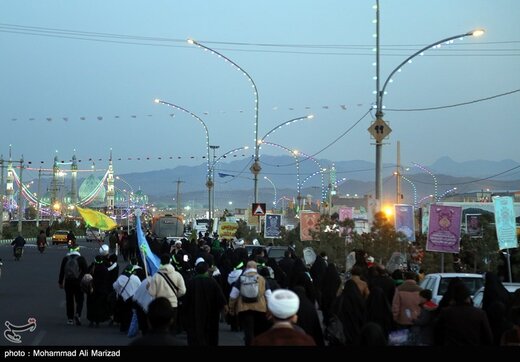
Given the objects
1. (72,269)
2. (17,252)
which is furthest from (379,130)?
(17,252)

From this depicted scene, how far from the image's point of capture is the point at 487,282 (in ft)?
44.1

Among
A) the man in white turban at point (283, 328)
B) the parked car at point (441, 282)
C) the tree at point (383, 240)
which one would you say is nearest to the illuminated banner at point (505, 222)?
the tree at point (383, 240)

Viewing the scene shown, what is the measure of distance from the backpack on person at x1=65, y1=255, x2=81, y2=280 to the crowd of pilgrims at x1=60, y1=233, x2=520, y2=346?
36 centimetres

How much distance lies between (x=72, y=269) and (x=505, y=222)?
10721 mm

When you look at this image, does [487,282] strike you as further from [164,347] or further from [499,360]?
[164,347]

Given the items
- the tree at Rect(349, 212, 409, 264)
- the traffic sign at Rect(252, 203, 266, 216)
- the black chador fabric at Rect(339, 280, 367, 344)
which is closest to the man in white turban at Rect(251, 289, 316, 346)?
the black chador fabric at Rect(339, 280, 367, 344)

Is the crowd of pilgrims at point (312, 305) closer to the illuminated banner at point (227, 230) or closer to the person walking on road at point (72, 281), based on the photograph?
the person walking on road at point (72, 281)

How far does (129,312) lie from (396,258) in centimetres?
834

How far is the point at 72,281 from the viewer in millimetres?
20062

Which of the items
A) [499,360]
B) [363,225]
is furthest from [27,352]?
[363,225]

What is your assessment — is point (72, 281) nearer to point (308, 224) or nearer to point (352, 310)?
point (352, 310)

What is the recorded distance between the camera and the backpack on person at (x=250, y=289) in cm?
1495

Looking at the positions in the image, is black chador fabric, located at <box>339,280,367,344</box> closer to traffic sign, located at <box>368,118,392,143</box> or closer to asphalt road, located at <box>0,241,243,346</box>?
asphalt road, located at <box>0,241,243,346</box>

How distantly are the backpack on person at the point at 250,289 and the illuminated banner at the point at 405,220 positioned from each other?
15023mm
